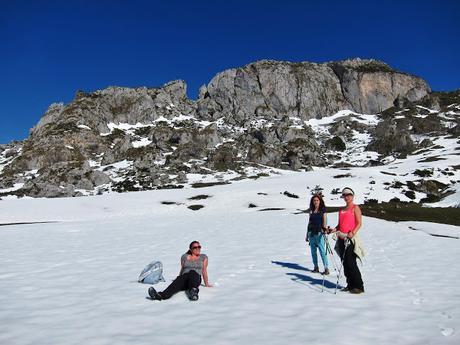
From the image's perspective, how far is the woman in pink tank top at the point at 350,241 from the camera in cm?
1307

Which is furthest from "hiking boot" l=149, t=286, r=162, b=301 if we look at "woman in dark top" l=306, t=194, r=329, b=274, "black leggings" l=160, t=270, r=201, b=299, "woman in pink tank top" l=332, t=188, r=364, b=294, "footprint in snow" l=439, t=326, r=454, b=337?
"footprint in snow" l=439, t=326, r=454, b=337

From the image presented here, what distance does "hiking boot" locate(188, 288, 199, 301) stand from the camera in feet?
39.6

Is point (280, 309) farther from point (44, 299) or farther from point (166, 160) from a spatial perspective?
point (166, 160)

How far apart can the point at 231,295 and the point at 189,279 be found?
1.38 meters

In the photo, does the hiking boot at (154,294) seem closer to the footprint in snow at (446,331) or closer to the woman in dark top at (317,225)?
the woman in dark top at (317,225)

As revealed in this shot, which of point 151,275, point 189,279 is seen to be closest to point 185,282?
point 189,279

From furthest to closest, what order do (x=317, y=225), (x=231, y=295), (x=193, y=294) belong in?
1. (x=317, y=225)
2. (x=231, y=295)
3. (x=193, y=294)

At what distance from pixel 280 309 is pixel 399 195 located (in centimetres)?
7090

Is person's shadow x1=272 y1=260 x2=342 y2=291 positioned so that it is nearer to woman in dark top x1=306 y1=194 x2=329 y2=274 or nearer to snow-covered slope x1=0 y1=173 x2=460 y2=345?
snow-covered slope x1=0 y1=173 x2=460 y2=345

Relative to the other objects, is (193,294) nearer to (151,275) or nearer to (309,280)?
(151,275)

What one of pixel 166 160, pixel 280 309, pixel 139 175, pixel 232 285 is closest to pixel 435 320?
pixel 280 309

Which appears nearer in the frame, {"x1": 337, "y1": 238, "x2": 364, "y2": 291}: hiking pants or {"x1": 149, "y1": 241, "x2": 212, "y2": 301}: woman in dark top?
{"x1": 149, "y1": 241, "x2": 212, "y2": 301}: woman in dark top

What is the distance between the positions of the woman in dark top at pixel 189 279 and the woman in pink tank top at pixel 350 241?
177 inches

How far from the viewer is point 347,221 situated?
44.4ft
